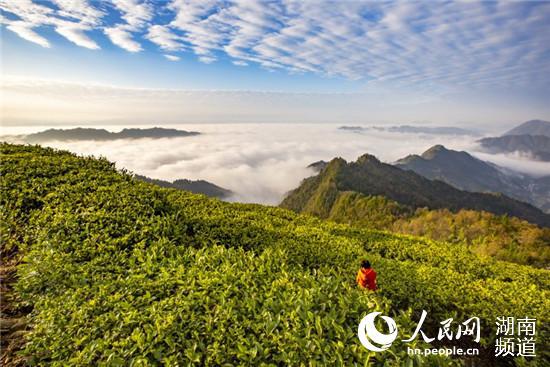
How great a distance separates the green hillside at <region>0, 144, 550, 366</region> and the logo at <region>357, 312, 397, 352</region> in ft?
0.42

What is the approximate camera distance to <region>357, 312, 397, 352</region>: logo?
4863mm

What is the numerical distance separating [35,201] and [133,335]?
30.8 feet

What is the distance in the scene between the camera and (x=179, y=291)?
20.8 ft

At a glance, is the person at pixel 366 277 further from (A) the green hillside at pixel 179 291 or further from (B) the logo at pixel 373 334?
(B) the logo at pixel 373 334

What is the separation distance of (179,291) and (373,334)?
147 inches

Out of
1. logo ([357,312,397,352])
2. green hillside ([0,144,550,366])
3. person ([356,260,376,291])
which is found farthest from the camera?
person ([356,260,376,291])

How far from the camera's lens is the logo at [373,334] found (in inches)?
191

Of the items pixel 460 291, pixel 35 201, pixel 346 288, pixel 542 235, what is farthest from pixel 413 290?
pixel 542 235

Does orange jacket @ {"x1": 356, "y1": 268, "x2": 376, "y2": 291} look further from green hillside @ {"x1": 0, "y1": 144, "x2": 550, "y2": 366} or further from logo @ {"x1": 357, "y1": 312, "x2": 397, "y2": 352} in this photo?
logo @ {"x1": 357, "y1": 312, "x2": 397, "y2": 352}

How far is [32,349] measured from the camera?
18.1ft

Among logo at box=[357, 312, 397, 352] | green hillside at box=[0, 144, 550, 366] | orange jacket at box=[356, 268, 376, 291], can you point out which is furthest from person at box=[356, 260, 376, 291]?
logo at box=[357, 312, 397, 352]

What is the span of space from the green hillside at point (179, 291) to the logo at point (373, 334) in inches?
5.0

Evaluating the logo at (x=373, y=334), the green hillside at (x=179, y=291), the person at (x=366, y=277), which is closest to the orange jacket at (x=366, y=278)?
the person at (x=366, y=277)

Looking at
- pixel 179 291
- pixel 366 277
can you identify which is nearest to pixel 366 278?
pixel 366 277
